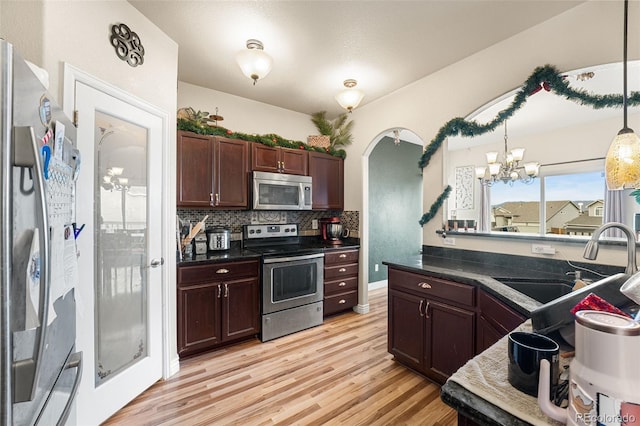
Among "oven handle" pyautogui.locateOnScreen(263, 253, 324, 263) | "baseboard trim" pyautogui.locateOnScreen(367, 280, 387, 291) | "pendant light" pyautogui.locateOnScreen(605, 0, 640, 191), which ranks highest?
"pendant light" pyautogui.locateOnScreen(605, 0, 640, 191)

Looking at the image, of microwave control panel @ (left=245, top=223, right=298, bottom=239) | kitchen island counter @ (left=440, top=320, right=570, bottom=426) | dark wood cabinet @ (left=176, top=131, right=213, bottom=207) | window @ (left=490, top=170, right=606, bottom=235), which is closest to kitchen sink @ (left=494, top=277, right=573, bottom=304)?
kitchen island counter @ (left=440, top=320, right=570, bottom=426)

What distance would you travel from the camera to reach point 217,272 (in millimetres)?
2656

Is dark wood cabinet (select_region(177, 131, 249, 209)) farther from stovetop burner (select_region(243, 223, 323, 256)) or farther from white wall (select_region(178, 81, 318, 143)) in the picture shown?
white wall (select_region(178, 81, 318, 143))

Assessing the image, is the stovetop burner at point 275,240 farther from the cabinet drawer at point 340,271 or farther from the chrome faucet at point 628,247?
the chrome faucet at point 628,247

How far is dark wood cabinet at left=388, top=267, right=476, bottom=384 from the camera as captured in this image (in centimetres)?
195

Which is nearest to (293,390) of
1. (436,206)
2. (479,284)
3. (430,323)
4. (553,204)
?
(430,323)

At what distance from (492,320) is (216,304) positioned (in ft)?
7.60

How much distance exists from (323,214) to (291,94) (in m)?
1.77

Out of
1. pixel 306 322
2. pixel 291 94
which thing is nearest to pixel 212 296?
pixel 306 322

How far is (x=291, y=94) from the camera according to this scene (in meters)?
3.42

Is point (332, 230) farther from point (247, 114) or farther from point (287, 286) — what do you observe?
point (247, 114)

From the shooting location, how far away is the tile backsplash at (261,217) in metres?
3.15

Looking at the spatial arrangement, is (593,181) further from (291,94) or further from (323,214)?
(291,94)

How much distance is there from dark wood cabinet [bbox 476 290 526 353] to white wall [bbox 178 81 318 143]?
3.18 metres
